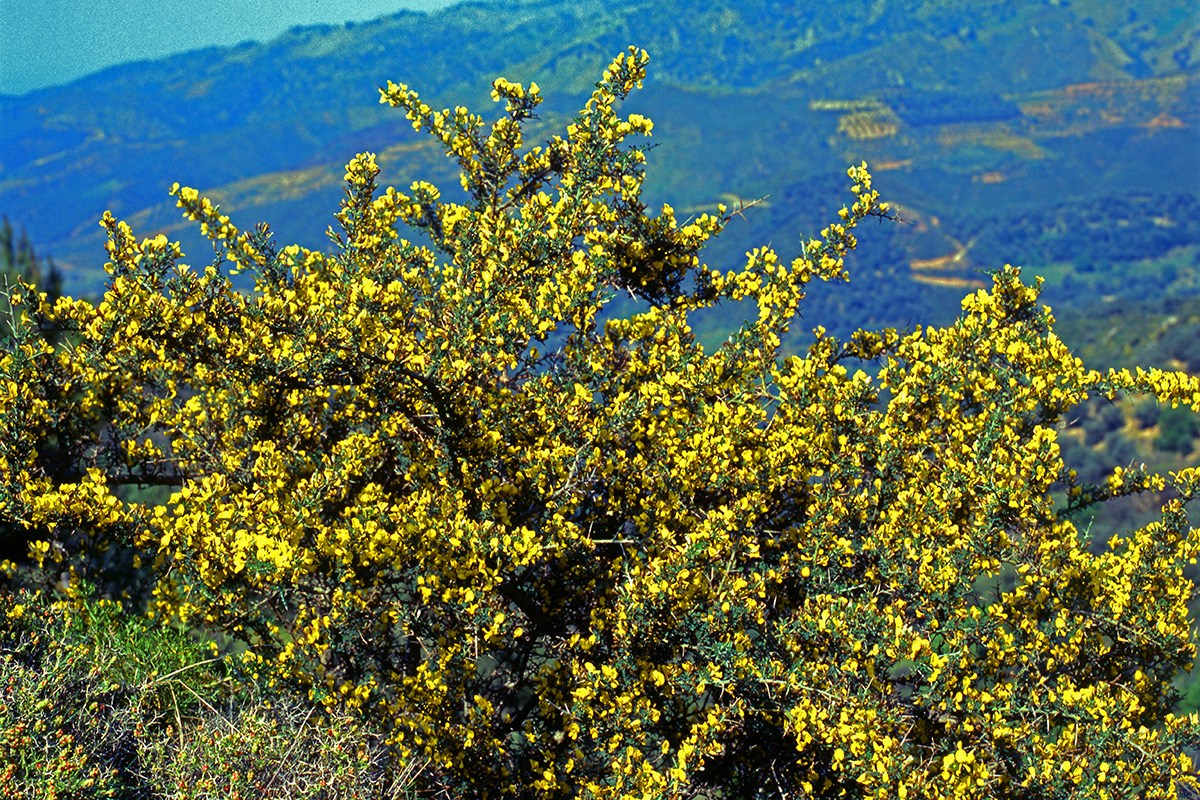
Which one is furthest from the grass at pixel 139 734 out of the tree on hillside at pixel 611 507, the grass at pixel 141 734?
the tree on hillside at pixel 611 507

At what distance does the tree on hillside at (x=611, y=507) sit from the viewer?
219 inches

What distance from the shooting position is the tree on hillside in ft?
18.2

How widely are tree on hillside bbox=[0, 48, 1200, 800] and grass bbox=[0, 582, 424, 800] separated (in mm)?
271

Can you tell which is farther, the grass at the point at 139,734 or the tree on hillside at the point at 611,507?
the tree on hillside at the point at 611,507

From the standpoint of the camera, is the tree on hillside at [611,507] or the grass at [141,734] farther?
the tree on hillside at [611,507]

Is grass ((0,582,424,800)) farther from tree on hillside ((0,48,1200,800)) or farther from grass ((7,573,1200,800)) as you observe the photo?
tree on hillside ((0,48,1200,800))

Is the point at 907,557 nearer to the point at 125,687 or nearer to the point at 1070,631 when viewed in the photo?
the point at 1070,631

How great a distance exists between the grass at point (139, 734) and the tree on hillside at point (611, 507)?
0.27 m

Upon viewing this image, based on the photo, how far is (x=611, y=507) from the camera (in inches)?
258

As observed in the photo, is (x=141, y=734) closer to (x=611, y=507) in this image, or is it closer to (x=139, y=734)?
(x=139, y=734)

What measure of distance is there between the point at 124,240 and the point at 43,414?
165cm

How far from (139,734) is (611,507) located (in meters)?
3.06

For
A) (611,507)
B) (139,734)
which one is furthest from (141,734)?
(611,507)

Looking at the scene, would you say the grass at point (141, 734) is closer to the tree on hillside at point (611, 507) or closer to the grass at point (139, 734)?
the grass at point (139, 734)
